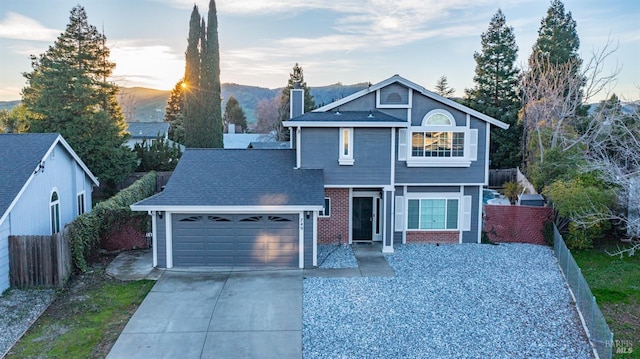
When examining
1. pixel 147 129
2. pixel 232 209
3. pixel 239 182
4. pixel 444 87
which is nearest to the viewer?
pixel 232 209

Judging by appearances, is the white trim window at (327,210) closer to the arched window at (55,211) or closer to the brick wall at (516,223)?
the brick wall at (516,223)

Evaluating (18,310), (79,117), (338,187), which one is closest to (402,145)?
(338,187)

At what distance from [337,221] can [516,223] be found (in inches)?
291

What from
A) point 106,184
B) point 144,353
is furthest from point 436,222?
point 106,184

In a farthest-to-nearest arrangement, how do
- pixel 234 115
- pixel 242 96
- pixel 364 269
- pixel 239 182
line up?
pixel 242 96
pixel 234 115
pixel 239 182
pixel 364 269

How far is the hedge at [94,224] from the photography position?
13812 millimetres

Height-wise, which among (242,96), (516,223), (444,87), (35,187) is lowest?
(516,223)

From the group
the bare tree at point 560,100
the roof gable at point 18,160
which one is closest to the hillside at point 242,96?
the bare tree at point 560,100

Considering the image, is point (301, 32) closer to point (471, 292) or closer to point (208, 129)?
point (208, 129)

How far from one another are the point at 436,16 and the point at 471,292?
1497 centimetres

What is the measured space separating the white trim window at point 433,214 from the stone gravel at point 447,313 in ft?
8.83

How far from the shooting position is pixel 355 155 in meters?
16.5

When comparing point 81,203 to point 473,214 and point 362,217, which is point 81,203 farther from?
point 473,214

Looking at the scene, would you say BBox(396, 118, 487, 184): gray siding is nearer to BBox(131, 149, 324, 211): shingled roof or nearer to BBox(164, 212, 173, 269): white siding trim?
BBox(131, 149, 324, 211): shingled roof
